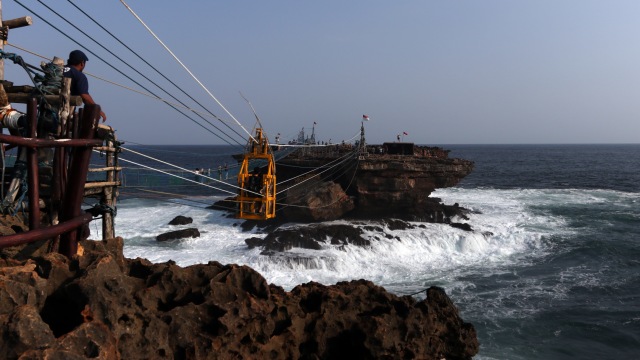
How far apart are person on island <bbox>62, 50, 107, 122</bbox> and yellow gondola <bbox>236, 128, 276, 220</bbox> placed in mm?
7997

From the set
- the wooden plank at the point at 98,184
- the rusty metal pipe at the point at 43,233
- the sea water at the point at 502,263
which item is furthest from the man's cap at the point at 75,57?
the sea water at the point at 502,263

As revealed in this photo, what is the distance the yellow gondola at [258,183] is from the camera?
1473 cm

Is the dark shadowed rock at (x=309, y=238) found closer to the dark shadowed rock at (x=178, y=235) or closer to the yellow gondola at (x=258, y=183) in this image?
the dark shadowed rock at (x=178, y=235)

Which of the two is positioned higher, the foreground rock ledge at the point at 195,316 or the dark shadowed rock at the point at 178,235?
the foreground rock ledge at the point at 195,316

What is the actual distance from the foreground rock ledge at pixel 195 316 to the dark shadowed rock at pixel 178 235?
1883 cm

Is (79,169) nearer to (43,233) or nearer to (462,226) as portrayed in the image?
(43,233)

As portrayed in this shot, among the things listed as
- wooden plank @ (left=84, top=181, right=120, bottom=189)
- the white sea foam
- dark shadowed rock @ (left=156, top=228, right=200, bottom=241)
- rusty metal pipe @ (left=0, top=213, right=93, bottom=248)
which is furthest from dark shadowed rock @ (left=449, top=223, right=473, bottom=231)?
rusty metal pipe @ (left=0, top=213, right=93, bottom=248)

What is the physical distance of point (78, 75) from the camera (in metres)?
6.53

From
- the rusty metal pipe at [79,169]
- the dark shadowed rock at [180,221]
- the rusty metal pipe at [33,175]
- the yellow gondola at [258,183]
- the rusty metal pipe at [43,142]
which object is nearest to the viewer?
the rusty metal pipe at [43,142]

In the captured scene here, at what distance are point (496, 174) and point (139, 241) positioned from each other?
62.8 m

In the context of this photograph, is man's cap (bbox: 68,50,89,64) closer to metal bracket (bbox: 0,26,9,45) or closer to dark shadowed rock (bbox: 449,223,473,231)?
metal bracket (bbox: 0,26,9,45)

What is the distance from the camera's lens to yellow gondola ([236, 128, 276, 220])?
580 inches

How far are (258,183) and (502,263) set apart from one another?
13768mm

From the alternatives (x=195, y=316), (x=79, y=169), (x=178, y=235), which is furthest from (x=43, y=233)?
(x=178, y=235)
